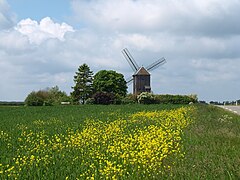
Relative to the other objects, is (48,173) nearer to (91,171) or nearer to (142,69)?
(91,171)

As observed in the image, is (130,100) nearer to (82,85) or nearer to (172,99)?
(172,99)

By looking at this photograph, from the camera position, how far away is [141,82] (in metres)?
87.5

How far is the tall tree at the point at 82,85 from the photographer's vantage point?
8456 centimetres

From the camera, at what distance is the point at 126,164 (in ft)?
33.4

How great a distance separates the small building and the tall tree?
8165mm

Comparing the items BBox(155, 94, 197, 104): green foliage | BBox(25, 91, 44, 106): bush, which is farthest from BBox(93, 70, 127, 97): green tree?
BBox(25, 91, 44, 106): bush

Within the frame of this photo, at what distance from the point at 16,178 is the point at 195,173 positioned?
132 inches

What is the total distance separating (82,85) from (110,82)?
7.26 metres

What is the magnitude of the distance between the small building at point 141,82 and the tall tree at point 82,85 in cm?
817

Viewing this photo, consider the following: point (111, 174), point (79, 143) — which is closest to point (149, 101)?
point (79, 143)

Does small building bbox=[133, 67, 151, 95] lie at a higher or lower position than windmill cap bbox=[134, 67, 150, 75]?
lower

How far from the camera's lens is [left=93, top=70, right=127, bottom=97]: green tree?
9094 cm

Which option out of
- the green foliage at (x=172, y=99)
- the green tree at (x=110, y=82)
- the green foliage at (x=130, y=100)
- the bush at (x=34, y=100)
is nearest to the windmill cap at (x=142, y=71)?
the green tree at (x=110, y=82)

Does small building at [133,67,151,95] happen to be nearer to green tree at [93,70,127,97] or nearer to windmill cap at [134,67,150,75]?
windmill cap at [134,67,150,75]
